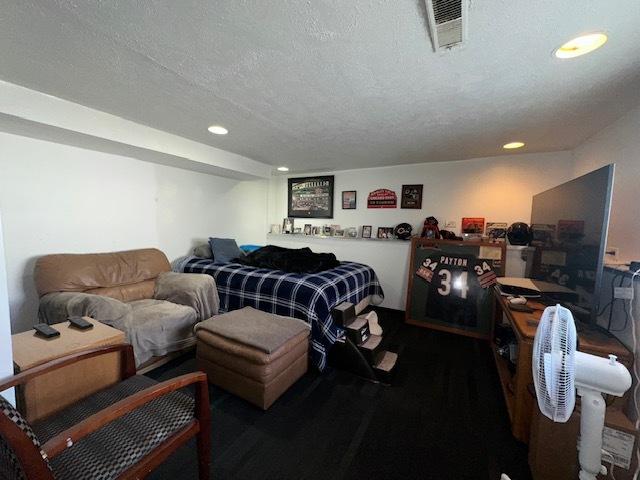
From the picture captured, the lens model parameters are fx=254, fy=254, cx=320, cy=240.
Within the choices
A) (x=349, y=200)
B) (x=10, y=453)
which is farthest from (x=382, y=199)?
(x=10, y=453)

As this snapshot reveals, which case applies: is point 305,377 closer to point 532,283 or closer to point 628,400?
point 628,400

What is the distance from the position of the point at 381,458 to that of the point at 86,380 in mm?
1589

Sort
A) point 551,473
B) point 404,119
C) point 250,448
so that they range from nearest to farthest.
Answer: point 551,473 < point 250,448 < point 404,119

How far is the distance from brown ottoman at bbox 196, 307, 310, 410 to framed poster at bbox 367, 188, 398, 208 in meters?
2.38

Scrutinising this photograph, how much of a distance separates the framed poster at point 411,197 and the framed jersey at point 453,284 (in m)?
0.58

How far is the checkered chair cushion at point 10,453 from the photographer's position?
0.65 m

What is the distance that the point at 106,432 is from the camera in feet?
3.28

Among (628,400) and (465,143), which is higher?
(465,143)

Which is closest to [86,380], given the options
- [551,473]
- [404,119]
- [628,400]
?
[551,473]

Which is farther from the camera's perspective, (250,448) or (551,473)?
(250,448)

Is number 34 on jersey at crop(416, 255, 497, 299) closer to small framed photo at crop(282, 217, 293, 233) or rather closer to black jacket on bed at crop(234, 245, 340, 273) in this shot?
black jacket on bed at crop(234, 245, 340, 273)

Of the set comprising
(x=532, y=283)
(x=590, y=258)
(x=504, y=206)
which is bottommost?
(x=532, y=283)

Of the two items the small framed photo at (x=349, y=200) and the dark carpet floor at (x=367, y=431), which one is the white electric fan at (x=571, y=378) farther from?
the small framed photo at (x=349, y=200)

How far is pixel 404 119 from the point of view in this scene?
6.73 ft
